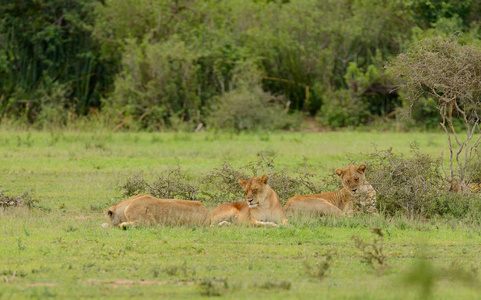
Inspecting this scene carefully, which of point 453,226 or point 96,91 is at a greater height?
point 453,226

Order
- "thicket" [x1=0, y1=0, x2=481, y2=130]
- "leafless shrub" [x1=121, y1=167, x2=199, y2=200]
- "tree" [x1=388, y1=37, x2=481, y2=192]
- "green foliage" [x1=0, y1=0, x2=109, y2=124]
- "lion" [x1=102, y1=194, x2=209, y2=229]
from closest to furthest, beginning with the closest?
"lion" [x1=102, y1=194, x2=209, y2=229]
"tree" [x1=388, y1=37, x2=481, y2=192]
"leafless shrub" [x1=121, y1=167, x2=199, y2=200]
"thicket" [x1=0, y1=0, x2=481, y2=130]
"green foliage" [x1=0, y1=0, x2=109, y2=124]

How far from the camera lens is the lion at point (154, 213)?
10.4m

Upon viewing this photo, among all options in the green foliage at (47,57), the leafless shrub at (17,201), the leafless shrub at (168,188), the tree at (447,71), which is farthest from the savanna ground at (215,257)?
the green foliage at (47,57)

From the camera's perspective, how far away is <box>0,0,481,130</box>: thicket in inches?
1233

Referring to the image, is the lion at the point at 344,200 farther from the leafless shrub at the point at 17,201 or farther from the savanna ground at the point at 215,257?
the leafless shrub at the point at 17,201

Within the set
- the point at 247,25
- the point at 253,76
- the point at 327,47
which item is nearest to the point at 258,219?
the point at 253,76

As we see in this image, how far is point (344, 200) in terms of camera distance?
1188 centimetres

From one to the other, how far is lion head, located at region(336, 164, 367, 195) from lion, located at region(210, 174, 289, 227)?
134cm

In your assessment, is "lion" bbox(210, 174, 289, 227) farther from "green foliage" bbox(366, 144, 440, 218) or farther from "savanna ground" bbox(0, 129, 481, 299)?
"green foliage" bbox(366, 144, 440, 218)

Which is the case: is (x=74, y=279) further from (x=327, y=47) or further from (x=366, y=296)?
(x=327, y=47)

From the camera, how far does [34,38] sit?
35219 millimetres

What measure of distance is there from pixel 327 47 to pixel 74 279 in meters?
28.8

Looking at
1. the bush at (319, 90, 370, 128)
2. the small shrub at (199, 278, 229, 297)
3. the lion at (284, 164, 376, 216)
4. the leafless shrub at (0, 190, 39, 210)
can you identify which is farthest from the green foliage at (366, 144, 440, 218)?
the bush at (319, 90, 370, 128)

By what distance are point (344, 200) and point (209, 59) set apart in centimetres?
2205
